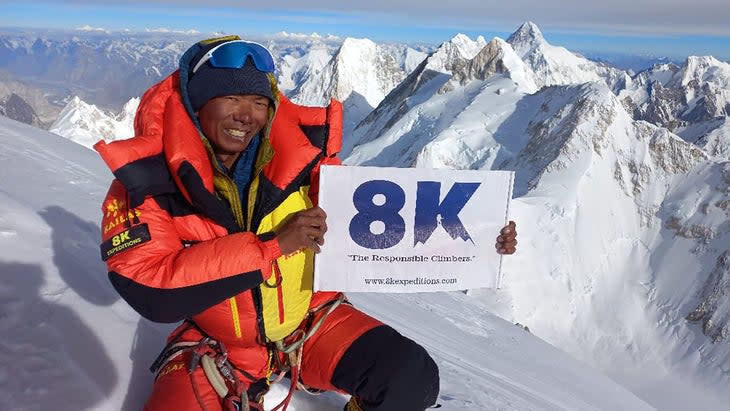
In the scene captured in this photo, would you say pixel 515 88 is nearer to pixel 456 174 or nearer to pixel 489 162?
pixel 489 162

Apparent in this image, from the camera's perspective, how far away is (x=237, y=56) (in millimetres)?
3502

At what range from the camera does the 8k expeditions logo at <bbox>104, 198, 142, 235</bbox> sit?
313 centimetres

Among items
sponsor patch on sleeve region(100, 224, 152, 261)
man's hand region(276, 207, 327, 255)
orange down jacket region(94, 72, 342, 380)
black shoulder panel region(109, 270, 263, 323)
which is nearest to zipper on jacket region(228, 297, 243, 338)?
orange down jacket region(94, 72, 342, 380)

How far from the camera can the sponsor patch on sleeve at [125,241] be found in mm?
3064

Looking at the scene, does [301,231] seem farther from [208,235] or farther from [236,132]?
[236,132]

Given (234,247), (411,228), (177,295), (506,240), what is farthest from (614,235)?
(177,295)

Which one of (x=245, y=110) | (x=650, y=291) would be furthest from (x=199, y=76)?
(x=650, y=291)

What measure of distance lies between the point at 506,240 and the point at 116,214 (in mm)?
3314

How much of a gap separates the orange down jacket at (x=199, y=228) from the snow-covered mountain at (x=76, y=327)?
77cm

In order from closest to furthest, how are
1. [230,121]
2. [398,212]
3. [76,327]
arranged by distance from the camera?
[230,121] < [76,327] < [398,212]

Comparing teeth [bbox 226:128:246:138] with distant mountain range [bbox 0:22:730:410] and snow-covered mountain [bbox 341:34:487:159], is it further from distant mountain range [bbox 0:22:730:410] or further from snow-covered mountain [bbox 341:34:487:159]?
snow-covered mountain [bbox 341:34:487:159]

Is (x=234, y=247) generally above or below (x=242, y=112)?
below

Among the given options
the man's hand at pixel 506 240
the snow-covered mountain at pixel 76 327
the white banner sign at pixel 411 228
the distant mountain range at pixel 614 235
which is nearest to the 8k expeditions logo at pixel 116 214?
the snow-covered mountain at pixel 76 327

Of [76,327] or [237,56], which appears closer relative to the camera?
[237,56]
